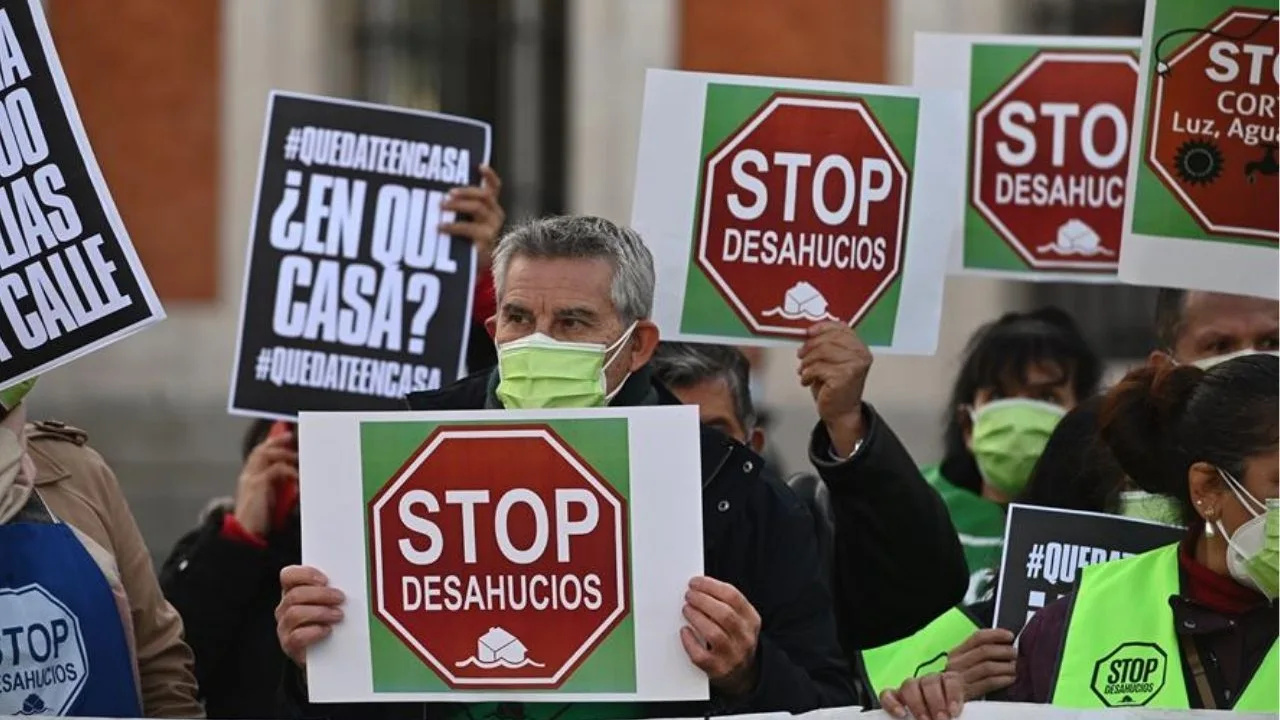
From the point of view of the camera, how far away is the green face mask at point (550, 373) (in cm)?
399

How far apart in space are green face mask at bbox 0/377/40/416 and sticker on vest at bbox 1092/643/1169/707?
181cm

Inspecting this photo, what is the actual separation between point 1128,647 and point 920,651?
2.99 ft

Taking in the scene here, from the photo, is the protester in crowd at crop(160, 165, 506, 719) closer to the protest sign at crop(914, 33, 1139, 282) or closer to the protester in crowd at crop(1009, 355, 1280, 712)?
the protest sign at crop(914, 33, 1139, 282)

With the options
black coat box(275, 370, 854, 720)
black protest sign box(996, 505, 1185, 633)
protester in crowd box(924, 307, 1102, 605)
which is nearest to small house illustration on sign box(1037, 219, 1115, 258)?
protester in crowd box(924, 307, 1102, 605)

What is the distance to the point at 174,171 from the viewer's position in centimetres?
1548

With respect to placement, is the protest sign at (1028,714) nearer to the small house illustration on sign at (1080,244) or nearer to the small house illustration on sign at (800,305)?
the small house illustration on sign at (800,305)

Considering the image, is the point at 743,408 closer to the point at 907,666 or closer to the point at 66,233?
the point at 907,666

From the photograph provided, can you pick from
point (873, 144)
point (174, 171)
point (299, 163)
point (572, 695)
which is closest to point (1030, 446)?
point (873, 144)

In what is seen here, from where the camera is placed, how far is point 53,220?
14.1 ft

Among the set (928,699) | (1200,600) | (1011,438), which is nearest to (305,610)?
(928,699)

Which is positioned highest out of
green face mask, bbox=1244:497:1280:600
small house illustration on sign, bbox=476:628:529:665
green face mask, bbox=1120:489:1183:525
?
green face mask, bbox=1244:497:1280:600

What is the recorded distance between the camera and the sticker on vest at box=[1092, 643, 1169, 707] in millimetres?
4004

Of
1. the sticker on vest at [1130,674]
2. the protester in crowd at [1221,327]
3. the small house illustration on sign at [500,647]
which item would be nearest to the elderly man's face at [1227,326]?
the protester in crowd at [1221,327]

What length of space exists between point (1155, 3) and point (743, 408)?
1.12 m
